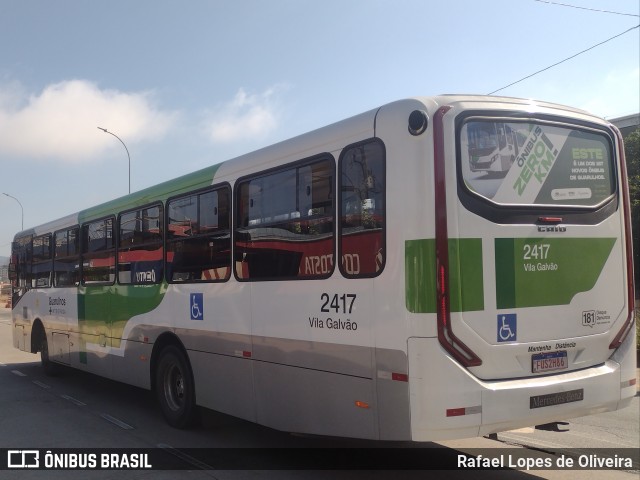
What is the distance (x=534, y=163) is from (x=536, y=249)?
2.43ft

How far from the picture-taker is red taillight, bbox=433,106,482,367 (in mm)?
4488

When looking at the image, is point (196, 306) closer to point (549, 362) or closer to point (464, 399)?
point (464, 399)

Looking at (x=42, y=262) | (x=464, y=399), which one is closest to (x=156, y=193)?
(x=464, y=399)

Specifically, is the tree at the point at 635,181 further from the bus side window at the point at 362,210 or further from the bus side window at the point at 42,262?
the bus side window at the point at 362,210

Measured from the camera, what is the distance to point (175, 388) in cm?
786

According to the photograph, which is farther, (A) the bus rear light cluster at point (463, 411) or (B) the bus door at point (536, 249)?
(B) the bus door at point (536, 249)

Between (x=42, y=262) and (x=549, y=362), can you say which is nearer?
(x=549, y=362)

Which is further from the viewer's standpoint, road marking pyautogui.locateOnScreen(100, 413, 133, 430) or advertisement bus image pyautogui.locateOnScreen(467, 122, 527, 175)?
road marking pyautogui.locateOnScreen(100, 413, 133, 430)

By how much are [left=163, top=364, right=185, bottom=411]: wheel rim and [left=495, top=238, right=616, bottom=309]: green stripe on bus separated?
→ 4.65 m

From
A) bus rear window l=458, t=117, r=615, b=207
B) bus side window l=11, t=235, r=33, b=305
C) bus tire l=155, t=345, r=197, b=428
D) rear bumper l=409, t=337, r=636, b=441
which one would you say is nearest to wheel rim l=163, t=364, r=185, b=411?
bus tire l=155, t=345, r=197, b=428

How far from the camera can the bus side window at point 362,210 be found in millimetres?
4855

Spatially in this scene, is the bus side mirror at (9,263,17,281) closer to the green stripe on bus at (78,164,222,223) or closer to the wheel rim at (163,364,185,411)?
the green stripe on bus at (78,164,222,223)

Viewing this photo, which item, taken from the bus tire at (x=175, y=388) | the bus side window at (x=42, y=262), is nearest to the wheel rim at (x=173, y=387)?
the bus tire at (x=175, y=388)

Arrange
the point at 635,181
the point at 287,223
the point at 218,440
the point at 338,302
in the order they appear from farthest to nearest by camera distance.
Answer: the point at 635,181, the point at 218,440, the point at 287,223, the point at 338,302
